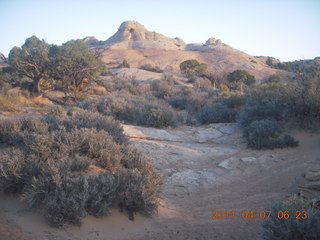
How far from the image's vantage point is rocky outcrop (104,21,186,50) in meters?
50.6

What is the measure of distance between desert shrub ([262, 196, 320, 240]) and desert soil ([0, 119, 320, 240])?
69 cm

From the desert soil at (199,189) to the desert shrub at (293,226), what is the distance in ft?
2.28

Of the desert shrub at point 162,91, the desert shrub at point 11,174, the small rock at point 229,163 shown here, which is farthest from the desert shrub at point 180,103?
the desert shrub at point 11,174

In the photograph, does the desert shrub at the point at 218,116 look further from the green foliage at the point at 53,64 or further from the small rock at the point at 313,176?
the green foliage at the point at 53,64

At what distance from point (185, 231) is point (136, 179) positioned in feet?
3.67

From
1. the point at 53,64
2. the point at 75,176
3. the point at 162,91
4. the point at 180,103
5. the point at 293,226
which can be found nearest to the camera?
the point at 293,226

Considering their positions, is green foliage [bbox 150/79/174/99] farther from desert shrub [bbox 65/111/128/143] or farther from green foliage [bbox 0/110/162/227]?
green foliage [bbox 0/110/162/227]

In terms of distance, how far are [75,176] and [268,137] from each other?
19.9ft

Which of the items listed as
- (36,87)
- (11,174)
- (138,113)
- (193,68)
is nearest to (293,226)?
(11,174)

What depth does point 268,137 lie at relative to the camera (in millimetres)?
8164

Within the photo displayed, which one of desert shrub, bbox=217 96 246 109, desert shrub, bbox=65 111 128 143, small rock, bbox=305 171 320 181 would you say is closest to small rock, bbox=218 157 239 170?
small rock, bbox=305 171 320 181

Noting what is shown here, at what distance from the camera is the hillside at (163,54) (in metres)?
38.3

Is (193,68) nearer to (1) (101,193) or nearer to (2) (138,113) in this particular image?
(2) (138,113)

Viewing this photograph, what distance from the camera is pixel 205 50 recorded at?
161 ft
